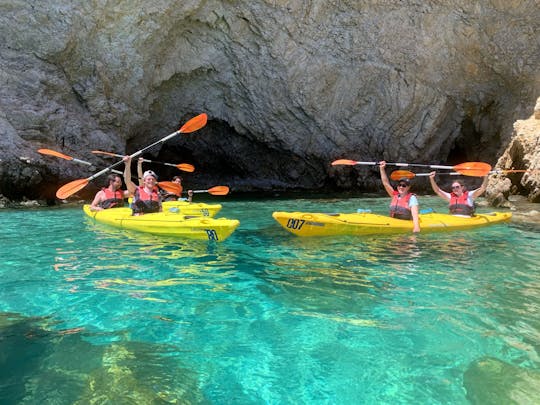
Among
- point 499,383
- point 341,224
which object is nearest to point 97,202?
point 341,224

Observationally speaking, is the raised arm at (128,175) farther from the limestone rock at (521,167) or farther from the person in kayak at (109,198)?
the limestone rock at (521,167)

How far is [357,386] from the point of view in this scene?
2529 mm

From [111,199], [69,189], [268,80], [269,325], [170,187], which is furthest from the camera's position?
[268,80]

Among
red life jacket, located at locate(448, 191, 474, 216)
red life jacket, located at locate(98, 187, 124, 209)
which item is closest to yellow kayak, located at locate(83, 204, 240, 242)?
red life jacket, located at locate(98, 187, 124, 209)

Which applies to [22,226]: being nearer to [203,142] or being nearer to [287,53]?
[287,53]

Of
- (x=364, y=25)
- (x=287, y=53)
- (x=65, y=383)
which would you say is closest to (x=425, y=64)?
(x=364, y=25)

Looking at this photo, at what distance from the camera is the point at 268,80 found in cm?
1521

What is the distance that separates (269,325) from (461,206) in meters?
5.95

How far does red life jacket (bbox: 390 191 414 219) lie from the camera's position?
7.36m

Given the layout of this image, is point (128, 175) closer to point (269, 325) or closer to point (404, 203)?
point (404, 203)

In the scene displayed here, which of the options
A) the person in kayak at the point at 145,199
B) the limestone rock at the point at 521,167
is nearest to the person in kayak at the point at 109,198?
the person in kayak at the point at 145,199

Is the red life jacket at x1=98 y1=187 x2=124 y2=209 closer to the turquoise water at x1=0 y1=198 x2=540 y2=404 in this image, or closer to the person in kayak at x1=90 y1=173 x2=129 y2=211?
the person in kayak at x1=90 y1=173 x2=129 y2=211

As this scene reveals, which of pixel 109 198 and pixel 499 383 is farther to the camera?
pixel 109 198

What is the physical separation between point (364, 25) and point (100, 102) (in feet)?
27.6
